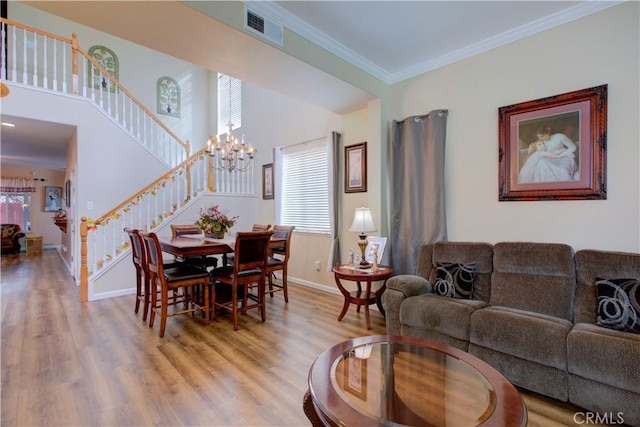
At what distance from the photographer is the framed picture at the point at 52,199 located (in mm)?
10266

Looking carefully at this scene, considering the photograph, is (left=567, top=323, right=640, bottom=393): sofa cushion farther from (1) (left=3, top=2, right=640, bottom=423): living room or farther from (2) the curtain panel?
(2) the curtain panel

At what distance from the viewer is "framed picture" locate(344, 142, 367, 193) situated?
13.6ft

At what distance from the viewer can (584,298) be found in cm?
226

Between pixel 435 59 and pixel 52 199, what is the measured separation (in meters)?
12.6

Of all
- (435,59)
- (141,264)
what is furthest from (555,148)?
(141,264)

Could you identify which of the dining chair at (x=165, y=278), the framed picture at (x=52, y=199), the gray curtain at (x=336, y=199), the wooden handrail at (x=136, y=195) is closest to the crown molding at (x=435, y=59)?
the gray curtain at (x=336, y=199)

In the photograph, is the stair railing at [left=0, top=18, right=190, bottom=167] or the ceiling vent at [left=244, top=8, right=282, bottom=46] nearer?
the ceiling vent at [left=244, top=8, right=282, bottom=46]

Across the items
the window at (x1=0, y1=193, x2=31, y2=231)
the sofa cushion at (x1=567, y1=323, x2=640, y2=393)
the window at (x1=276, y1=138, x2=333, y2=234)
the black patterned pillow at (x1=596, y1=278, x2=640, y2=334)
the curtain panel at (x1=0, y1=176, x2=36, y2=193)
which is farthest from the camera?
the window at (x1=0, y1=193, x2=31, y2=231)

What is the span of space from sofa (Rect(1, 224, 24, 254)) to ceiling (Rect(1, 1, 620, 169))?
9.61m

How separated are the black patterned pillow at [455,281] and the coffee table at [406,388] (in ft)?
3.59

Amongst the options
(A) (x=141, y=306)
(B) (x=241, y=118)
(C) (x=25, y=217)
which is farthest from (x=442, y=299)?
(C) (x=25, y=217)

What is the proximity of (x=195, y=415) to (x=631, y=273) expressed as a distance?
3046mm

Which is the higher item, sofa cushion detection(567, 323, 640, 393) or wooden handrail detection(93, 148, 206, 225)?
wooden handrail detection(93, 148, 206, 225)

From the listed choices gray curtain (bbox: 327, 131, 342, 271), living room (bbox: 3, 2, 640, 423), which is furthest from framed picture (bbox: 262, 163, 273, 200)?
gray curtain (bbox: 327, 131, 342, 271)
